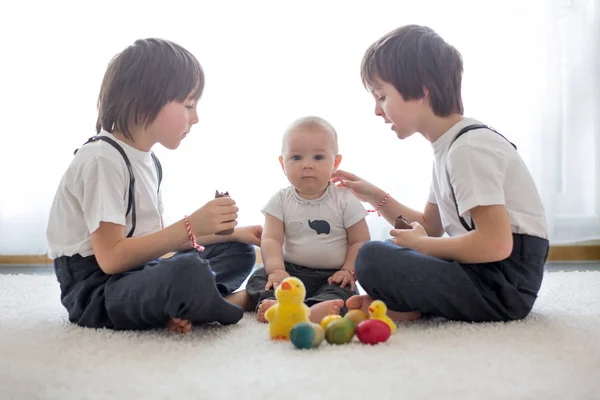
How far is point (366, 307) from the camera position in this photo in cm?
128

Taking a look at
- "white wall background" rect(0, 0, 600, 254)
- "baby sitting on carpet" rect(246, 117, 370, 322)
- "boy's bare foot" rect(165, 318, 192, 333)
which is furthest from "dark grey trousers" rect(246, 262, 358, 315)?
"white wall background" rect(0, 0, 600, 254)

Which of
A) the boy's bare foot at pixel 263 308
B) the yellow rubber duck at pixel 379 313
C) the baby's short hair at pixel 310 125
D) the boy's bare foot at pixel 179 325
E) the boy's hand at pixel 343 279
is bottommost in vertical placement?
the boy's bare foot at pixel 263 308

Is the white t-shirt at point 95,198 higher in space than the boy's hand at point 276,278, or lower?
higher

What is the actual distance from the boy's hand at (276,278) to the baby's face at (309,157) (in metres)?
0.20

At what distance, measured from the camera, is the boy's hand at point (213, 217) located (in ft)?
4.21

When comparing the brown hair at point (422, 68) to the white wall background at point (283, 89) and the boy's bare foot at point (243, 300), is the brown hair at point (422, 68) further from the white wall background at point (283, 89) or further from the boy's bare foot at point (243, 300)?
the white wall background at point (283, 89)

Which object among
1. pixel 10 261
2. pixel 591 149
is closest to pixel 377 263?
pixel 591 149

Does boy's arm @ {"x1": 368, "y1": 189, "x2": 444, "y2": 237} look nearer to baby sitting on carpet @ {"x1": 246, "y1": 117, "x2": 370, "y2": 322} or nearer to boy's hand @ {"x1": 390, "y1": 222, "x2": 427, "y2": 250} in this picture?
baby sitting on carpet @ {"x1": 246, "y1": 117, "x2": 370, "y2": 322}

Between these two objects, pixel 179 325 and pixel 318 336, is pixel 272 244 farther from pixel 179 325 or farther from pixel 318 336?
pixel 318 336

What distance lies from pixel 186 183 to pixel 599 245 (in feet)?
4.25

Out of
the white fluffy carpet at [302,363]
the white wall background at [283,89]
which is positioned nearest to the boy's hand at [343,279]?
the white fluffy carpet at [302,363]

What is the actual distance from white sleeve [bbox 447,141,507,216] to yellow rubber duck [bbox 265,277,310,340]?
1.08ft

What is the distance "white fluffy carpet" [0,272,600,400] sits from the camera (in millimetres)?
861

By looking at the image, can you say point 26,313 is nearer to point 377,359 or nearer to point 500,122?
point 377,359
